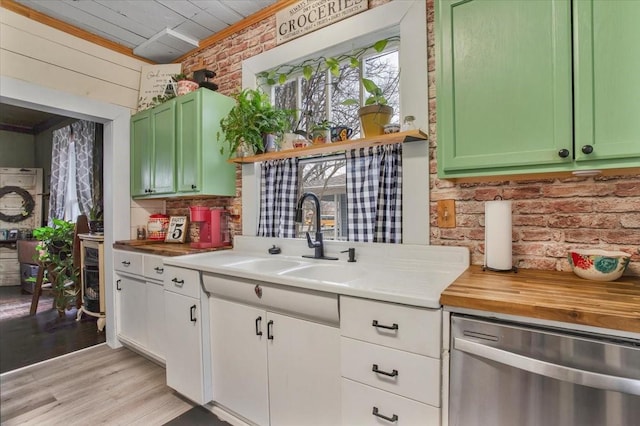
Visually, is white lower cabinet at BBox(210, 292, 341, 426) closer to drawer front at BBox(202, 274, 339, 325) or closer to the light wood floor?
drawer front at BBox(202, 274, 339, 325)

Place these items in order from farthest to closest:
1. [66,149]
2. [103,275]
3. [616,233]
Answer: [66,149]
[103,275]
[616,233]

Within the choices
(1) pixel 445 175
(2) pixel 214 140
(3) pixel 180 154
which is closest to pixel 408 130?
(1) pixel 445 175

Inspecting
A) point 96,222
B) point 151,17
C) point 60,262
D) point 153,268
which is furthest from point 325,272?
point 60,262

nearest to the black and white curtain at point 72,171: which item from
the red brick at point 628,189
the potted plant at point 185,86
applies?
the potted plant at point 185,86

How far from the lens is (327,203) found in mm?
2270

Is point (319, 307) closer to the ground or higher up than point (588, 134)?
closer to the ground

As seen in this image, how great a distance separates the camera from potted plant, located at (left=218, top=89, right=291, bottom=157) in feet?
7.29

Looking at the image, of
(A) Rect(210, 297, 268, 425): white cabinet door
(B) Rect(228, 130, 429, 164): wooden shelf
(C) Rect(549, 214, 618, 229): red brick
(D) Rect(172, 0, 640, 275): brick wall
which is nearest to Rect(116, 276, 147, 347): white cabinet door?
(A) Rect(210, 297, 268, 425): white cabinet door

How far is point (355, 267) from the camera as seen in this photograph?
5.76ft

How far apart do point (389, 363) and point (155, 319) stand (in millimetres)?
2046

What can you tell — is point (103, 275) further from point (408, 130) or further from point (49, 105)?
point (408, 130)

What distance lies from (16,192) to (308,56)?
5.45m

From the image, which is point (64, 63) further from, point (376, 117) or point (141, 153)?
point (376, 117)

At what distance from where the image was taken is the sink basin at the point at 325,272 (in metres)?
1.61
